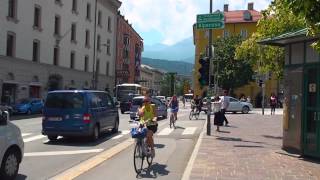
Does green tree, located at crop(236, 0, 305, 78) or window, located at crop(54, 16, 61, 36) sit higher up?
window, located at crop(54, 16, 61, 36)

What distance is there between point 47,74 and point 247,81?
38.3 meters

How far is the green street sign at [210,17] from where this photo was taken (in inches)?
783

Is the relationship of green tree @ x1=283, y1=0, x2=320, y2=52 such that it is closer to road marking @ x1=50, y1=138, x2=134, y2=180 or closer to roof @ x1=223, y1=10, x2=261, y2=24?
road marking @ x1=50, y1=138, x2=134, y2=180

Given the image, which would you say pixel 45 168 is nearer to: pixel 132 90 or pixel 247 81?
pixel 132 90

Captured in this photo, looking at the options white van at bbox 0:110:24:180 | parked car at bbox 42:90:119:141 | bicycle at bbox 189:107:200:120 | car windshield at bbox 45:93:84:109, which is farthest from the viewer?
bicycle at bbox 189:107:200:120

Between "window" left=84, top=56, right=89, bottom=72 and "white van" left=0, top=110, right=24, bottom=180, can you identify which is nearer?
"white van" left=0, top=110, right=24, bottom=180

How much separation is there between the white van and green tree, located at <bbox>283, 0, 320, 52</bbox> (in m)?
5.31

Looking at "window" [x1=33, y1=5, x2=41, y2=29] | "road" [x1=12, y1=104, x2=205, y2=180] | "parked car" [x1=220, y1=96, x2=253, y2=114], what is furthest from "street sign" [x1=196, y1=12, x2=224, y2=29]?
"window" [x1=33, y1=5, x2=41, y2=29]

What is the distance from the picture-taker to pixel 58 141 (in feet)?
61.1

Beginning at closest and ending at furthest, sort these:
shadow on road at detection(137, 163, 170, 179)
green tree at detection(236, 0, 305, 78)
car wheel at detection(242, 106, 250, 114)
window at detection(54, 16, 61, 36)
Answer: shadow on road at detection(137, 163, 170, 179) → green tree at detection(236, 0, 305, 78) → car wheel at detection(242, 106, 250, 114) → window at detection(54, 16, 61, 36)

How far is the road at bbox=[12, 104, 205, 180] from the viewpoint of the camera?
11320 mm

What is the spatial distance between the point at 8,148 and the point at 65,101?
869 centimetres

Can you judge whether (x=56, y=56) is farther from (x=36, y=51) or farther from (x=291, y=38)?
(x=291, y=38)

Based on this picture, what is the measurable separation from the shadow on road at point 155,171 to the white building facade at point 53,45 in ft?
113
